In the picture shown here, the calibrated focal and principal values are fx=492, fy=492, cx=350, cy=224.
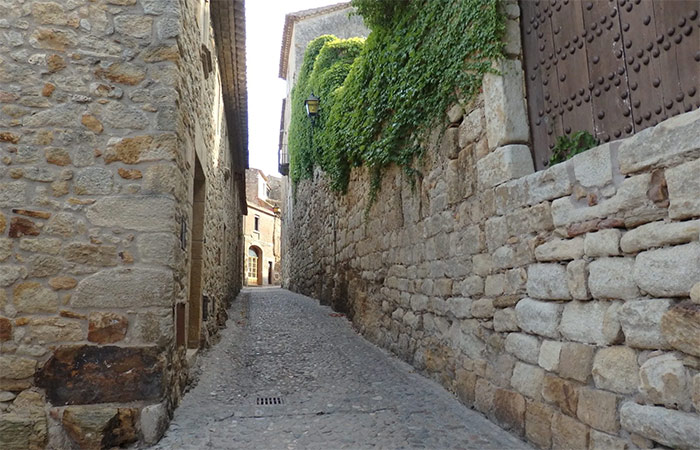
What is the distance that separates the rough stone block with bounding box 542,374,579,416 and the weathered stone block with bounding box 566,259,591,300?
1.46 feet

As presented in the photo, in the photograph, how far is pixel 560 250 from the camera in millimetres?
2566

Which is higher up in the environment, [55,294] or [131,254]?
[131,254]

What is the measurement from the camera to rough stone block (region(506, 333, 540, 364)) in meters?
2.78

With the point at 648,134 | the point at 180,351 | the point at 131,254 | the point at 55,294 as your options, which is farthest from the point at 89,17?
the point at 648,134

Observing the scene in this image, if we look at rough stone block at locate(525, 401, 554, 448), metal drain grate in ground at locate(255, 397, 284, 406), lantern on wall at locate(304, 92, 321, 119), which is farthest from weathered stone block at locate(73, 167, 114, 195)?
lantern on wall at locate(304, 92, 321, 119)

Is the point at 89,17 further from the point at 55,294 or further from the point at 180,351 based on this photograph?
the point at 180,351

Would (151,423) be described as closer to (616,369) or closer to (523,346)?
(523,346)

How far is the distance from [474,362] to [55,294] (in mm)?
2741

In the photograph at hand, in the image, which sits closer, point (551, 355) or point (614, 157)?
point (614, 157)

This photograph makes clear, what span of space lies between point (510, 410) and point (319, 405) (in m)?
1.35

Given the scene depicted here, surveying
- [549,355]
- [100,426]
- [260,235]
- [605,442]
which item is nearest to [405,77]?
[549,355]

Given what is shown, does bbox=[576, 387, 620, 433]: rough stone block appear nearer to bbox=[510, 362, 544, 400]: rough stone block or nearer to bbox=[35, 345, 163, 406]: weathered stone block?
bbox=[510, 362, 544, 400]: rough stone block

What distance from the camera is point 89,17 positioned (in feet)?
10.3

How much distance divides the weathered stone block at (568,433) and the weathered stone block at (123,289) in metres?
2.31
